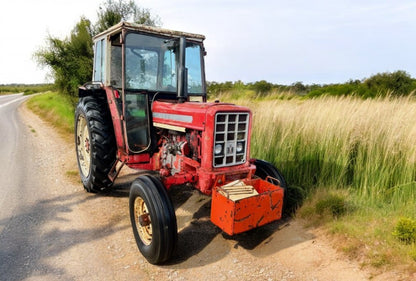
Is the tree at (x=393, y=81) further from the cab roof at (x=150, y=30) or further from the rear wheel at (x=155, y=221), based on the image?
the rear wheel at (x=155, y=221)

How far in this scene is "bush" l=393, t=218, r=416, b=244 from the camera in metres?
3.04

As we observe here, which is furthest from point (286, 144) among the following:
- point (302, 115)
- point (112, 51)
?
point (112, 51)

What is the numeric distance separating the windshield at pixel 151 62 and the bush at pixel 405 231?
10.4 feet

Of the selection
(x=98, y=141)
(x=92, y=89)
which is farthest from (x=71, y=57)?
(x=98, y=141)

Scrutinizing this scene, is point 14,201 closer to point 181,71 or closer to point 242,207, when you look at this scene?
point 181,71

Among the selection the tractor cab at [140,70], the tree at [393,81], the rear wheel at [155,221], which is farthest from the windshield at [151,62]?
the tree at [393,81]

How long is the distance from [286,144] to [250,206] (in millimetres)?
2658

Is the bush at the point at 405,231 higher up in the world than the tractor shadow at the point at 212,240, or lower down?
higher up

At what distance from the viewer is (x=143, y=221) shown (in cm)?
324

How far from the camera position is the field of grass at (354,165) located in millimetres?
3283

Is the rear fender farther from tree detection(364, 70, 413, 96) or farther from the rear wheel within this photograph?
tree detection(364, 70, 413, 96)

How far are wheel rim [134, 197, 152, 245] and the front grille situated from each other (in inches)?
36.1

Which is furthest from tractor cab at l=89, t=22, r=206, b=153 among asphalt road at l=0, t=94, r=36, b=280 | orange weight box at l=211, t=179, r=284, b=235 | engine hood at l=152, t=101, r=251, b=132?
asphalt road at l=0, t=94, r=36, b=280

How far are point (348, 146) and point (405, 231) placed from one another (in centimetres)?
176
